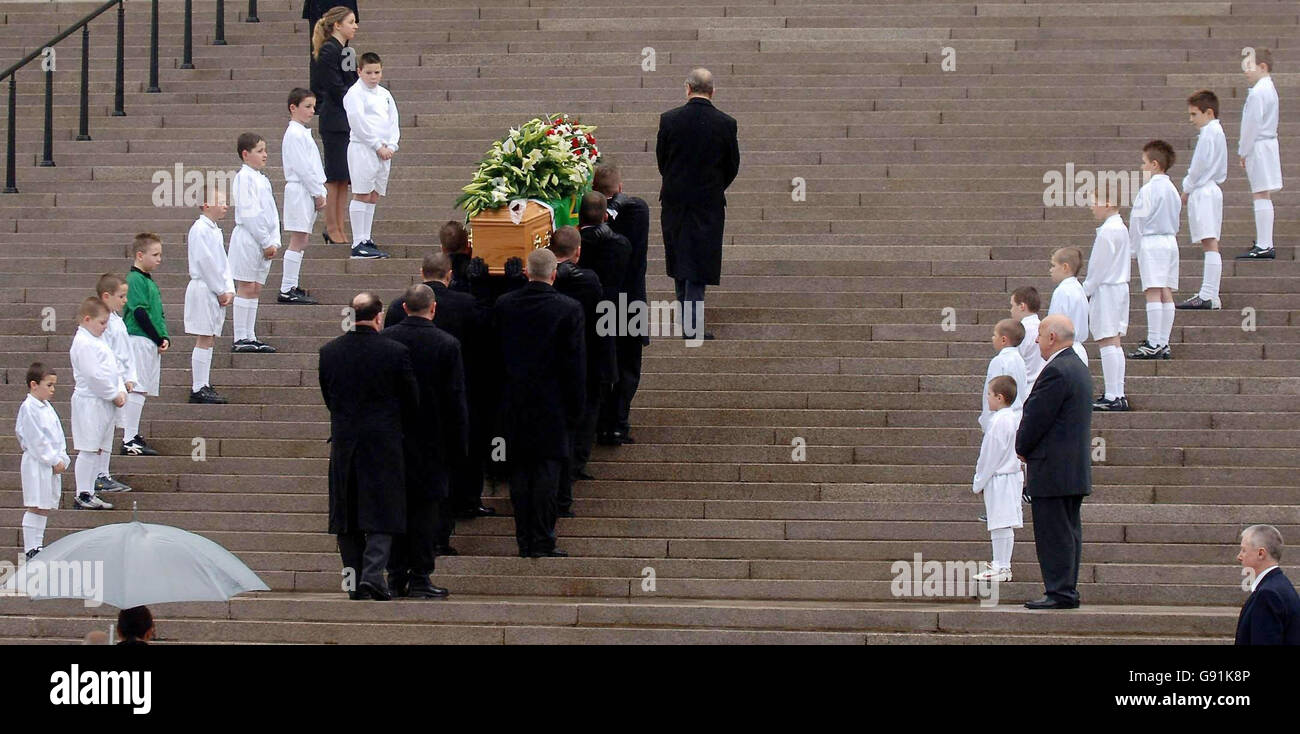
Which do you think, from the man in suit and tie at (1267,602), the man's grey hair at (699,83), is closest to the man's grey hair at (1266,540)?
the man in suit and tie at (1267,602)

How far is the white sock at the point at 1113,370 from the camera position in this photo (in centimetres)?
1383

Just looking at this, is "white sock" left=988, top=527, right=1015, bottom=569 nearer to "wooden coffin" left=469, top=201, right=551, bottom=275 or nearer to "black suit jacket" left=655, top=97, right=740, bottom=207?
"wooden coffin" left=469, top=201, right=551, bottom=275

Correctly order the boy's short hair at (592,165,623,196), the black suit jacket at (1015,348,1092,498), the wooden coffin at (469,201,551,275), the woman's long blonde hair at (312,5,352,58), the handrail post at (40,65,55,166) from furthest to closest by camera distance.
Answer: the handrail post at (40,65,55,166)
the woman's long blonde hair at (312,5,352,58)
the boy's short hair at (592,165,623,196)
the wooden coffin at (469,201,551,275)
the black suit jacket at (1015,348,1092,498)

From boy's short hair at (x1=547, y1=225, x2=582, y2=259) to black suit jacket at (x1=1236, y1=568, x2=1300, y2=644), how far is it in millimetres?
5277

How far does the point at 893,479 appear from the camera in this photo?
43.1 feet

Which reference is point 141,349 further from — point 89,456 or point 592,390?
point 592,390

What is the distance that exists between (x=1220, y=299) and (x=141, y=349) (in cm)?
862

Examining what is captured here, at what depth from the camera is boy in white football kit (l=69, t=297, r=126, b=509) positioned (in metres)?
12.9

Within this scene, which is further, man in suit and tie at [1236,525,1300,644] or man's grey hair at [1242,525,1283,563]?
man's grey hair at [1242,525,1283,563]

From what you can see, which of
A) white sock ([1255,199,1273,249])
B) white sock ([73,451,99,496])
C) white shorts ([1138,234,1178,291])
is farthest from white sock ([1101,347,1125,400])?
white sock ([73,451,99,496])

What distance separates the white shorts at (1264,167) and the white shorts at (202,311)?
8.81 meters

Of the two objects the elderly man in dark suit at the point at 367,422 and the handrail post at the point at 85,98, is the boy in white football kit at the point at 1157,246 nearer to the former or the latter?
the elderly man in dark suit at the point at 367,422
